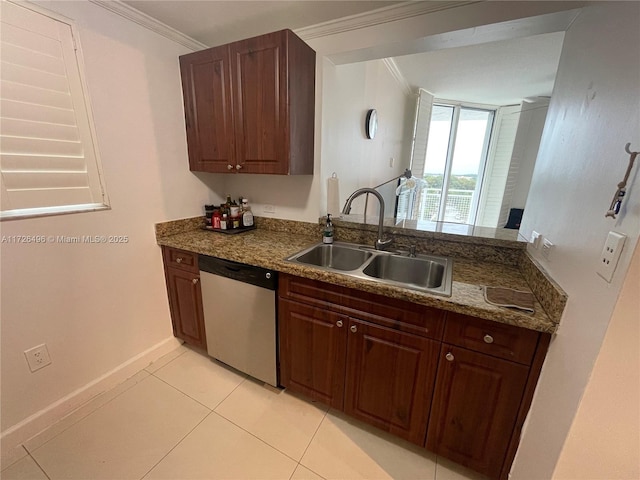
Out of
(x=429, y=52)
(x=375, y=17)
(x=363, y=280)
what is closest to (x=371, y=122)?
(x=429, y=52)

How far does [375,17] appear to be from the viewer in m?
1.40

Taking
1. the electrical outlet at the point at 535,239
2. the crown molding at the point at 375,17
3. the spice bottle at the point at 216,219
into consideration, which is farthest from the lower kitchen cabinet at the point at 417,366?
the crown molding at the point at 375,17

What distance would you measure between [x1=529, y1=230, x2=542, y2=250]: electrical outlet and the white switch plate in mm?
514

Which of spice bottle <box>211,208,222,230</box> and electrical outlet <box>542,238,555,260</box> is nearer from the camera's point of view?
electrical outlet <box>542,238,555,260</box>

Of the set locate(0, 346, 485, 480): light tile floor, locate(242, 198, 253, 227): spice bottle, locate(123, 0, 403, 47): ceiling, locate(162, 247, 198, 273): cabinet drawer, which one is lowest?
locate(0, 346, 485, 480): light tile floor

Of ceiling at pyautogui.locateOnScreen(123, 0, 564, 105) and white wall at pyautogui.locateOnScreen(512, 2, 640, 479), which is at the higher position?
ceiling at pyautogui.locateOnScreen(123, 0, 564, 105)

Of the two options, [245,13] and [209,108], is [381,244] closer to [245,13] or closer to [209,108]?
[209,108]

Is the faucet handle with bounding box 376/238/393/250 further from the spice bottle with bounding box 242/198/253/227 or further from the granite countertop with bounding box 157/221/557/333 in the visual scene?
the spice bottle with bounding box 242/198/253/227

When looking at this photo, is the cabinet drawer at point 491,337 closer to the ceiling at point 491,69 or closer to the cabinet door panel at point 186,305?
the cabinet door panel at point 186,305

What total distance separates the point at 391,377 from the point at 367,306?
0.37 meters

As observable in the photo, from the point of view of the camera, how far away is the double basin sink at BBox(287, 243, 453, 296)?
142 cm

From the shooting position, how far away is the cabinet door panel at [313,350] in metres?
1.33

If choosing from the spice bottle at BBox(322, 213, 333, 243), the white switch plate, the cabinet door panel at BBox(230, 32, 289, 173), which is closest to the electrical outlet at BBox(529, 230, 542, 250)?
the white switch plate

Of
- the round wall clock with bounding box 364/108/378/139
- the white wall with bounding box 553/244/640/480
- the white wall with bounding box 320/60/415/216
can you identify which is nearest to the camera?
the white wall with bounding box 553/244/640/480
